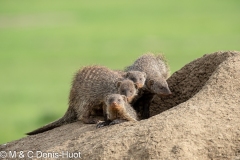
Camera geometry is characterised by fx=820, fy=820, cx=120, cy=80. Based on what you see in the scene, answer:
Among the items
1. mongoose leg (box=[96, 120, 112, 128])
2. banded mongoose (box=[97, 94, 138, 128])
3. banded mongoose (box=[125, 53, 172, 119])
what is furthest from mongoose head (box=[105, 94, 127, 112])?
banded mongoose (box=[125, 53, 172, 119])

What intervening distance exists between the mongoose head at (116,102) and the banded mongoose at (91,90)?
0.29 metres

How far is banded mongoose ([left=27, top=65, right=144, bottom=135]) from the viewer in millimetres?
7969

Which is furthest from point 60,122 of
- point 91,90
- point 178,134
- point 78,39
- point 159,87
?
point 78,39

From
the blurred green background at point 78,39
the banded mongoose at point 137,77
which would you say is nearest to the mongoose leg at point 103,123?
Result: the banded mongoose at point 137,77

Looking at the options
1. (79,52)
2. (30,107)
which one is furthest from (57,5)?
(30,107)

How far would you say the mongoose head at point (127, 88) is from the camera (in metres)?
7.85

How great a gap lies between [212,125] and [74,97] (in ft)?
6.44

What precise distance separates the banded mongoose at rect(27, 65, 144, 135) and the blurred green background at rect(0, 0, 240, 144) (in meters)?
8.99

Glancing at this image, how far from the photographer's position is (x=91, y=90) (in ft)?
26.6

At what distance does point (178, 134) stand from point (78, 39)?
34160 millimetres

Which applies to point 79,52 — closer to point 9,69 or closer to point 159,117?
point 9,69

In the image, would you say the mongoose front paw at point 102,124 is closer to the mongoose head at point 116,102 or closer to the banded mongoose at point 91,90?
the mongoose head at point 116,102

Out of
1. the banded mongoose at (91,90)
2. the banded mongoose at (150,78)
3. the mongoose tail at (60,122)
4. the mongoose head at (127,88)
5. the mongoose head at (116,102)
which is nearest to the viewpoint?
the mongoose head at (116,102)

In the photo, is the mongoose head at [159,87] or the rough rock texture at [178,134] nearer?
the rough rock texture at [178,134]
